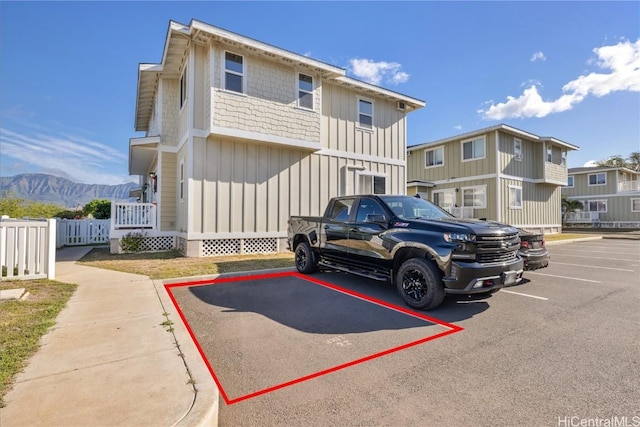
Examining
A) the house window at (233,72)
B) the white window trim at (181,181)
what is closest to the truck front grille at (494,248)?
the house window at (233,72)

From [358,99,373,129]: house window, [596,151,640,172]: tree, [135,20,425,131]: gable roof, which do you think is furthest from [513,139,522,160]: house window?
[596,151,640,172]: tree

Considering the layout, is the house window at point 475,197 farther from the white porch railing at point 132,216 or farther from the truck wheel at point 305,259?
the white porch railing at point 132,216

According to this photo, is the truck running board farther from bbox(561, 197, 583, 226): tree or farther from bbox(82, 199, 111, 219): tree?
bbox(561, 197, 583, 226): tree

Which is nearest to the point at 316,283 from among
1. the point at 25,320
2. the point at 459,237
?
the point at 459,237

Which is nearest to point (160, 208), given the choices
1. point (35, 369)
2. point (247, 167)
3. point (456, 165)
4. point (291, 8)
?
point (247, 167)

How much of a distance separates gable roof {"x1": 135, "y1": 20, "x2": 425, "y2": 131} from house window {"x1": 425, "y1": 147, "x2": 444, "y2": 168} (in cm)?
854

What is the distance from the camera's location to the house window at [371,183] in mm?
14602

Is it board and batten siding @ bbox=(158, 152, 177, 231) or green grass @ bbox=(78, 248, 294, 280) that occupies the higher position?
board and batten siding @ bbox=(158, 152, 177, 231)

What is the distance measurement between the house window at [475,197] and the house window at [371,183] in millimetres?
9394

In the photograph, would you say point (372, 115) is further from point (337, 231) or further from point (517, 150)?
point (517, 150)

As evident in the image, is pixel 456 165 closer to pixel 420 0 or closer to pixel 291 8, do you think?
pixel 420 0

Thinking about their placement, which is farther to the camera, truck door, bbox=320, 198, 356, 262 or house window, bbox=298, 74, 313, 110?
house window, bbox=298, 74, 313, 110

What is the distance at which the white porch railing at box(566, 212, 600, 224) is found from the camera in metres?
33.6

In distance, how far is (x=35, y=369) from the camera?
295 cm
